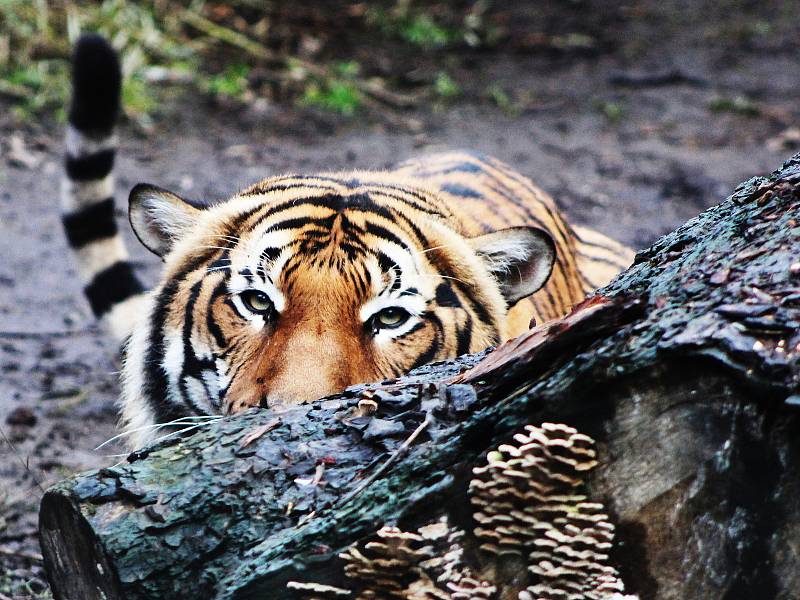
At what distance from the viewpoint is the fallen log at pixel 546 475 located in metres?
1.41

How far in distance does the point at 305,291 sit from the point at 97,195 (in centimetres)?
190

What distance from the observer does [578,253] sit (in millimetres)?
4406

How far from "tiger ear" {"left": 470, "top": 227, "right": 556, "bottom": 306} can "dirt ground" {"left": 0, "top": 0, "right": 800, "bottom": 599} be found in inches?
71.7

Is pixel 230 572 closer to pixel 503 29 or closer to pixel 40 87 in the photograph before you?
pixel 40 87

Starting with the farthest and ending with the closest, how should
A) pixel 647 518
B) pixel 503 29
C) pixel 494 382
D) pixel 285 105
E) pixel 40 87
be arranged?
1. pixel 503 29
2. pixel 285 105
3. pixel 40 87
4. pixel 494 382
5. pixel 647 518

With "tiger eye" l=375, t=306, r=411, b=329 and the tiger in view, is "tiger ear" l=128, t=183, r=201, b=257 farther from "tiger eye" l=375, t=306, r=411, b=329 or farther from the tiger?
"tiger eye" l=375, t=306, r=411, b=329

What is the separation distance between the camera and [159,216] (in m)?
3.18

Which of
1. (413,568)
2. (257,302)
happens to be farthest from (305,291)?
(413,568)

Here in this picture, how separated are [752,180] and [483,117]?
582 centimetres

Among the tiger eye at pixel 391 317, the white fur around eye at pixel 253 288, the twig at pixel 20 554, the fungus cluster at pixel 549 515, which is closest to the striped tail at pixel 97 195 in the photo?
the twig at pixel 20 554

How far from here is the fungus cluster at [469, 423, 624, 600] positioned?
148 cm

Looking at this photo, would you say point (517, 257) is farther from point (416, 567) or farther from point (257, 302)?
point (416, 567)

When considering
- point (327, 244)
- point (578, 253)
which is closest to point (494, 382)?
point (327, 244)

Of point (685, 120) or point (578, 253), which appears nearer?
point (578, 253)
